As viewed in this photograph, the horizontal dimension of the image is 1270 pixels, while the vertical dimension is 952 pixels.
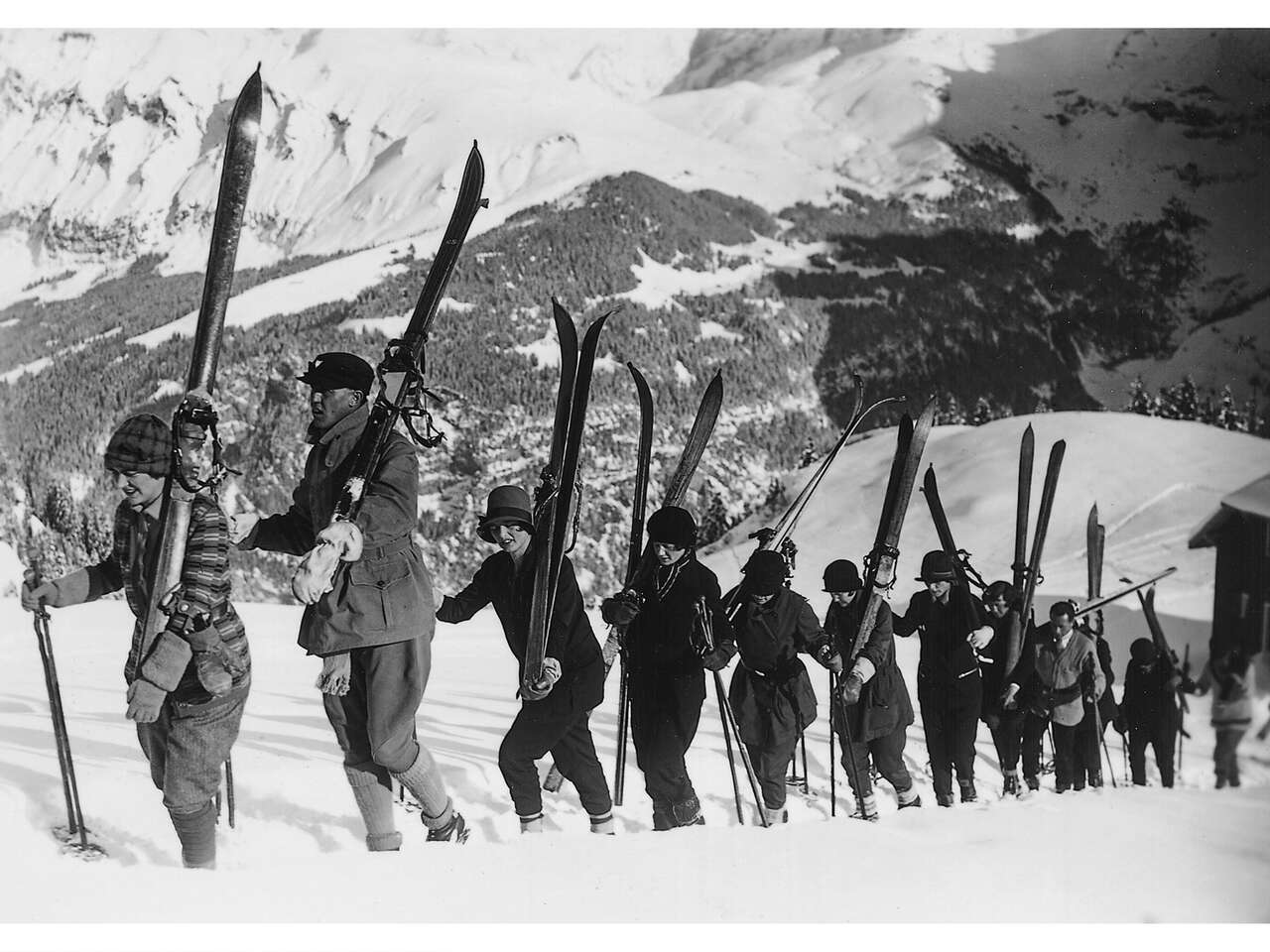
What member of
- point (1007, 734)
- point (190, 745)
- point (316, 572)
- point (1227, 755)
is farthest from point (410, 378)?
point (1227, 755)

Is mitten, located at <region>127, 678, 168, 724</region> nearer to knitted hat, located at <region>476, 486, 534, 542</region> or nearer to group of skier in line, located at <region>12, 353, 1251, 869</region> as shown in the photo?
group of skier in line, located at <region>12, 353, 1251, 869</region>

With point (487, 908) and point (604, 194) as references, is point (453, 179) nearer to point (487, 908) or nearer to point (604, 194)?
point (604, 194)

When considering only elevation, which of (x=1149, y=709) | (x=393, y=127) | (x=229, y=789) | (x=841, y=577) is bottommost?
(x=229, y=789)

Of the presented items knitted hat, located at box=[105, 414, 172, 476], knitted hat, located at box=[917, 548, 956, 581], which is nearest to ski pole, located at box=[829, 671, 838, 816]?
knitted hat, located at box=[917, 548, 956, 581]

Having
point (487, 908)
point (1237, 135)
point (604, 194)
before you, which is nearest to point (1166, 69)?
point (1237, 135)

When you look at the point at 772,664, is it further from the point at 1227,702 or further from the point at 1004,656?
the point at 1227,702

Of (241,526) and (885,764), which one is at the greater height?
(241,526)

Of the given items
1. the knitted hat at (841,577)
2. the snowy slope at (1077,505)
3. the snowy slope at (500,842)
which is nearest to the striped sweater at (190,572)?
the snowy slope at (500,842)
